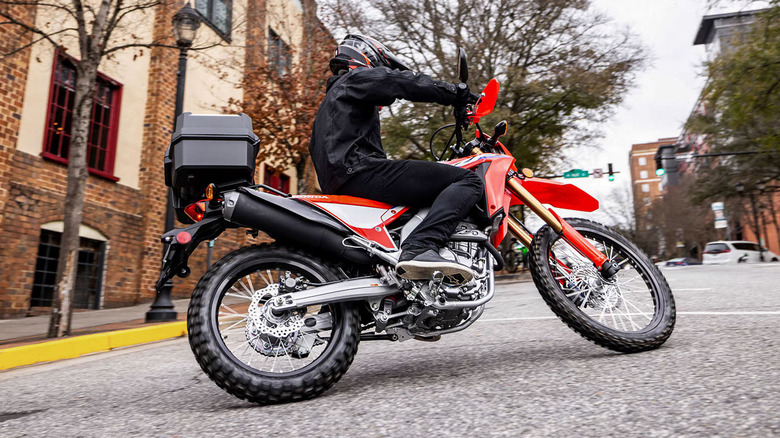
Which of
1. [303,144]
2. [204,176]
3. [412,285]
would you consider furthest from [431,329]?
[303,144]

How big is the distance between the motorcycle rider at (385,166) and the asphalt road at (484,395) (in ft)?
2.17

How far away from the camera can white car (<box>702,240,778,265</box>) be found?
3409 centimetres

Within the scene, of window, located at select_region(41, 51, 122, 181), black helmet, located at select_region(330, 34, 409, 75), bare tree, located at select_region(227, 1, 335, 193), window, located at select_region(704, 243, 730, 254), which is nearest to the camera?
black helmet, located at select_region(330, 34, 409, 75)

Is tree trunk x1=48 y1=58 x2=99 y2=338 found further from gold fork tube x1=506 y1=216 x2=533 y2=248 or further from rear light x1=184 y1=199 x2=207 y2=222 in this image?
gold fork tube x1=506 y1=216 x2=533 y2=248

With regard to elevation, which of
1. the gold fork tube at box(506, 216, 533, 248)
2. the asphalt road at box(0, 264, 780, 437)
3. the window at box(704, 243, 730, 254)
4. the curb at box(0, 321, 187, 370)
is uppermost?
the window at box(704, 243, 730, 254)

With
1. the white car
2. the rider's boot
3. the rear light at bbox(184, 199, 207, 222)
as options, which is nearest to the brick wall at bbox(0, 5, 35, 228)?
the rear light at bbox(184, 199, 207, 222)

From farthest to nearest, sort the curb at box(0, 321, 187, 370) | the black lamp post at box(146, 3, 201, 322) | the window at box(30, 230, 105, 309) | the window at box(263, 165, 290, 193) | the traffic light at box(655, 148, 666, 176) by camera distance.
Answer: the traffic light at box(655, 148, 666, 176)
the window at box(263, 165, 290, 193)
the window at box(30, 230, 105, 309)
the black lamp post at box(146, 3, 201, 322)
the curb at box(0, 321, 187, 370)

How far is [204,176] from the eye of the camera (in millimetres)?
2717

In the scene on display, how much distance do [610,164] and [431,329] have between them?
89.9 ft

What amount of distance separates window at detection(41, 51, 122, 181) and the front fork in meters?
9.18

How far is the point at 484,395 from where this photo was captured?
2.28 metres

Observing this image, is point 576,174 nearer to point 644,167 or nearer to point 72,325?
point 72,325

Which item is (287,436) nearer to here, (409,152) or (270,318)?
(270,318)

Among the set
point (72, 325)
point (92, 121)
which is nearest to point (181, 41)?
point (92, 121)
